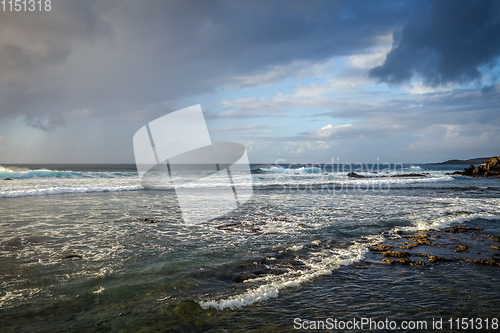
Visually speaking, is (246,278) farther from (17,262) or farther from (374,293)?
(17,262)

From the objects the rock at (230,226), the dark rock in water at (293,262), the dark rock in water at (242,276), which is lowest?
the dark rock in water at (293,262)

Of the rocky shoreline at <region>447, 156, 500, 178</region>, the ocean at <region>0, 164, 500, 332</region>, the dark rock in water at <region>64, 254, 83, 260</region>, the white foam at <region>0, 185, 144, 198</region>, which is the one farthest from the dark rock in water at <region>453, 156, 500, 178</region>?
the dark rock in water at <region>64, 254, 83, 260</region>

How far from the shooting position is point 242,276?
17.3ft

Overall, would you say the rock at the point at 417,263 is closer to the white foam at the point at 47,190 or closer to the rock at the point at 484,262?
the rock at the point at 484,262

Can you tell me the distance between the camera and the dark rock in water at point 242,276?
513 cm

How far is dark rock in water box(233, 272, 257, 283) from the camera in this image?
16.8ft

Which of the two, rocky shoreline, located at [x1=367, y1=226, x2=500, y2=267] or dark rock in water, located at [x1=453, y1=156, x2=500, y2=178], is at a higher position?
dark rock in water, located at [x1=453, y1=156, x2=500, y2=178]

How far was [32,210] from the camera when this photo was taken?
1315 cm

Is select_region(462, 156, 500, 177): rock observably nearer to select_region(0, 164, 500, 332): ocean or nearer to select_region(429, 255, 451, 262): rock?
select_region(0, 164, 500, 332): ocean

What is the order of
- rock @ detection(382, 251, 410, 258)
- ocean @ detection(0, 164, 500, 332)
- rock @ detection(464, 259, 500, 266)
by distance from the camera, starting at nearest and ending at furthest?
1. ocean @ detection(0, 164, 500, 332)
2. rock @ detection(464, 259, 500, 266)
3. rock @ detection(382, 251, 410, 258)

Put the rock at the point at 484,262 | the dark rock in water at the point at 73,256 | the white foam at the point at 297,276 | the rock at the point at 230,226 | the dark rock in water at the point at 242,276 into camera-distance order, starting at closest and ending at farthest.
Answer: the white foam at the point at 297,276 → the dark rock in water at the point at 242,276 → the rock at the point at 484,262 → the dark rock in water at the point at 73,256 → the rock at the point at 230,226

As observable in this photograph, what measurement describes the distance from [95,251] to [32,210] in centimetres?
921

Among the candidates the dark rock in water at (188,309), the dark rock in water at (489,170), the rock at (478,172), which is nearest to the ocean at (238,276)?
the dark rock in water at (188,309)

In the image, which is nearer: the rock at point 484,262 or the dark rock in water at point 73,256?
the rock at point 484,262
